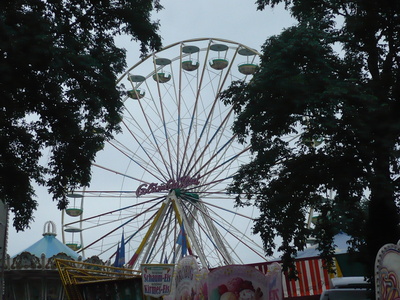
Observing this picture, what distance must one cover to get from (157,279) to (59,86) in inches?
201

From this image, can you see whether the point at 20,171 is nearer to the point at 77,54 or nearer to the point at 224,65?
the point at 77,54

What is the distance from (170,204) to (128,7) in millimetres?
15682

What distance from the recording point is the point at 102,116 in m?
15.4

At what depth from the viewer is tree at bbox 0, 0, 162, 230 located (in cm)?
1288

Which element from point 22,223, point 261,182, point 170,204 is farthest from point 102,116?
point 170,204

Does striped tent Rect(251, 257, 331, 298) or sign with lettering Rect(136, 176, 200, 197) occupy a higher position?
sign with lettering Rect(136, 176, 200, 197)

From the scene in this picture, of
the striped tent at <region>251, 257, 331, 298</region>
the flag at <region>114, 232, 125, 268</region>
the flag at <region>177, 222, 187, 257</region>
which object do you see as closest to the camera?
the striped tent at <region>251, 257, 331, 298</region>

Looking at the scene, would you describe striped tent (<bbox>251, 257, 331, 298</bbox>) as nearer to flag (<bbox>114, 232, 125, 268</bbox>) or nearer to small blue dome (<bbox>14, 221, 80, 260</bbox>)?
flag (<bbox>114, 232, 125, 268</bbox>)

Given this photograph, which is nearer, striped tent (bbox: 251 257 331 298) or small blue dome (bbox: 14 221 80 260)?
striped tent (bbox: 251 257 331 298)

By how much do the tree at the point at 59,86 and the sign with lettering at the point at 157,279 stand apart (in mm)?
2632

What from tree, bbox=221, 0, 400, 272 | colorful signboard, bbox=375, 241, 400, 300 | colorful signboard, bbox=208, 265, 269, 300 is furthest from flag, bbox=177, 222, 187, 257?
colorful signboard, bbox=375, 241, 400, 300

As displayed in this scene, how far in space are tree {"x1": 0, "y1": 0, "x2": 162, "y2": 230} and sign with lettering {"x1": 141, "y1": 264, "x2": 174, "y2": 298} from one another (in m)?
2.63

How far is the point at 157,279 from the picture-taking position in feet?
53.8

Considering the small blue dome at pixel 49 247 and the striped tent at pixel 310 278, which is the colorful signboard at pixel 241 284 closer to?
the striped tent at pixel 310 278
